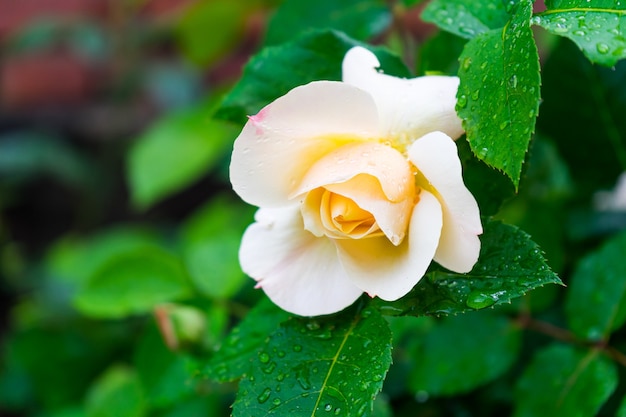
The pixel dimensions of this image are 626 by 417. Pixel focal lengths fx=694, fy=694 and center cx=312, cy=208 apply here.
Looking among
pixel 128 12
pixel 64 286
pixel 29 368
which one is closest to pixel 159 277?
pixel 29 368

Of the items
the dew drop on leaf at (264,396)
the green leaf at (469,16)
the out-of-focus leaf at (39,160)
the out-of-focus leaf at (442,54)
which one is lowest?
the out-of-focus leaf at (39,160)

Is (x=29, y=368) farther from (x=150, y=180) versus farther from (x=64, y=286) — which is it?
(x=64, y=286)

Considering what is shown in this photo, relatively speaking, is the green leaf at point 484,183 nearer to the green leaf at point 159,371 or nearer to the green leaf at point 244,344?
the green leaf at point 244,344

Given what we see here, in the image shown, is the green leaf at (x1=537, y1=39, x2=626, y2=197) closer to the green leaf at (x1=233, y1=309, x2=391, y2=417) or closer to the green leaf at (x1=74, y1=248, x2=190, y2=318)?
the green leaf at (x1=233, y1=309, x2=391, y2=417)

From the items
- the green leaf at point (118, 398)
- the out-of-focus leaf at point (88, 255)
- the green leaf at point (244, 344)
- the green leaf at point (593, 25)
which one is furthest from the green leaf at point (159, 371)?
the out-of-focus leaf at point (88, 255)

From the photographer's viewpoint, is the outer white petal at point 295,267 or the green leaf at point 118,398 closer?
the outer white petal at point 295,267

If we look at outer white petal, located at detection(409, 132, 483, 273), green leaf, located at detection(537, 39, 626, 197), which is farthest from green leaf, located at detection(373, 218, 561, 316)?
green leaf, located at detection(537, 39, 626, 197)
